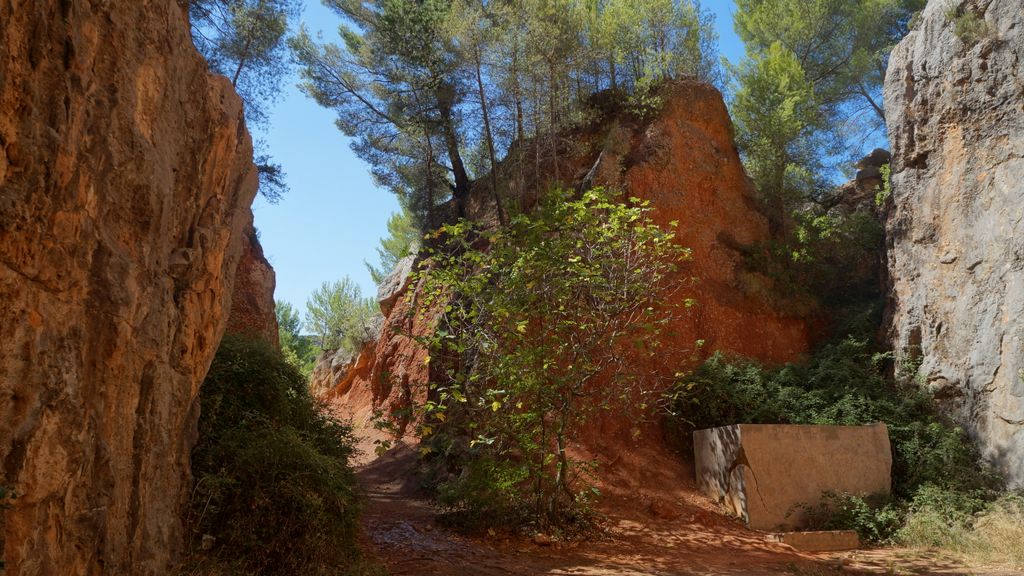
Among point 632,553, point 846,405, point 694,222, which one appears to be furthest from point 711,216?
point 632,553

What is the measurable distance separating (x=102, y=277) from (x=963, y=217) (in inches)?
538

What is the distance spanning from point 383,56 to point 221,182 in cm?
1259

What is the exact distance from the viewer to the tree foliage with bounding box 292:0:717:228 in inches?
647

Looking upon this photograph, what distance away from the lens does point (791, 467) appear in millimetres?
10500

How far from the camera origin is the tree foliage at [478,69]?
16.4m

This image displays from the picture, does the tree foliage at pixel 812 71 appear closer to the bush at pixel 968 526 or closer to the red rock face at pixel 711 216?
the red rock face at pixel 711 216

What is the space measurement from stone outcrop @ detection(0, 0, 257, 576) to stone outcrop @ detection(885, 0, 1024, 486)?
11799 mm

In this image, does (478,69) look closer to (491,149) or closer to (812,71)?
(491,149)

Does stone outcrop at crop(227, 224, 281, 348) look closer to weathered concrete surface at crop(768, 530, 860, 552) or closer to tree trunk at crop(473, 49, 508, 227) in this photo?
tree trunk at crop(473, 49, 508, 227)

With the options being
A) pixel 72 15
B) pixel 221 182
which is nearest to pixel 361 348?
pixel 221 182

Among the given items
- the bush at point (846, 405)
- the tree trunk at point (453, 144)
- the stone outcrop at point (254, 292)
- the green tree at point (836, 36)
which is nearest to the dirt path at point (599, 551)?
the bush at point (846, 405)

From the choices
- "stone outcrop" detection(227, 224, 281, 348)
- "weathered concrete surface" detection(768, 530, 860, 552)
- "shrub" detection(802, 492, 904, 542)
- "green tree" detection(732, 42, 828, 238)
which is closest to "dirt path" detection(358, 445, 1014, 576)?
"weathered concrete surface" detection(768, 530, 860, 552)

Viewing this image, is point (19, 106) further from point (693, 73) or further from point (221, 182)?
point (693, 73)

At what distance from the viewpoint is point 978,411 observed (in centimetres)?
1148
